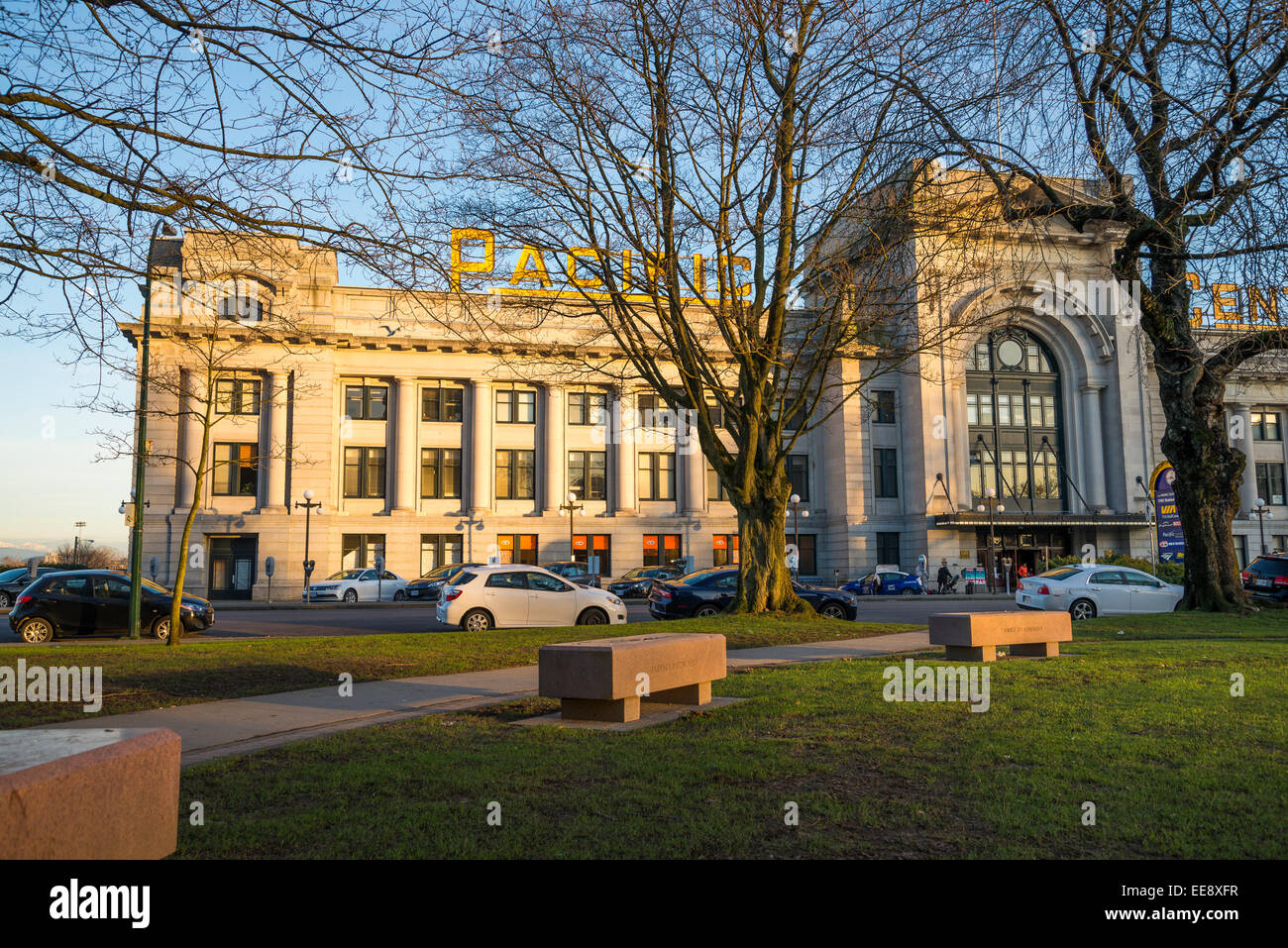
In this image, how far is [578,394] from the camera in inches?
2227

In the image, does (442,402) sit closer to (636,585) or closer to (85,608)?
(636,585)

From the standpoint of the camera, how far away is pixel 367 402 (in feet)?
177

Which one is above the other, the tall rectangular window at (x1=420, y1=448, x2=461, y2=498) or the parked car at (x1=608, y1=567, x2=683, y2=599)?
the tall rectangular window at (x1=420, y1=448, x2=461, y2=498)

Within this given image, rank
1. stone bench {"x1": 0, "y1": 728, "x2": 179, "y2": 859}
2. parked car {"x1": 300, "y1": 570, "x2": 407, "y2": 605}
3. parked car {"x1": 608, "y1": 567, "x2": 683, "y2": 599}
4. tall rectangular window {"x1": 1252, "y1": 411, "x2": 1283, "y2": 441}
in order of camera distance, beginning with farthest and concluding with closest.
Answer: tall rectangular window {"x1": 1252, "y1": 411, "x2": 1283, "y2": 441} < parked car {"x1": 300, "y1": 570, "x2": 407, "y2": 605} < parked car {"x1": 608, "y1": 567, "x2": 683, "y2": 599} < stone bench {"x1": 0, "y1": 728, "x2": 179, "y2": 859}

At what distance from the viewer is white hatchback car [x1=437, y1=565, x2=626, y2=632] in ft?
73.6

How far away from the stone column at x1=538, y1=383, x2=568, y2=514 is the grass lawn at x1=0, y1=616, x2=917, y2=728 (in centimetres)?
3643

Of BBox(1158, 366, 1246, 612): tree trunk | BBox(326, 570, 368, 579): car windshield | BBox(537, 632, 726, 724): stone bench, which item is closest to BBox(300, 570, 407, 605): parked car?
BBox(326, 570, 368, 579): car windshield

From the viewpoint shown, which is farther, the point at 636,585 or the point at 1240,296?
the point at 636,585

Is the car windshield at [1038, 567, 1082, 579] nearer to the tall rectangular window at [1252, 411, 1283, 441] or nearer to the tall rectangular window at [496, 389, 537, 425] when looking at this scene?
the tall rectangular window at [496, 389, 537, 425]

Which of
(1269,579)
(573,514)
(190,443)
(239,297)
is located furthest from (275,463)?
(1269,579)

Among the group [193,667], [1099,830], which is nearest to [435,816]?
[1099,830]

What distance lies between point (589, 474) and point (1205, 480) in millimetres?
38653

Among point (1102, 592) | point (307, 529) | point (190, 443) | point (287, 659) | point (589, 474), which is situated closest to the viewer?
point (287, 659)
